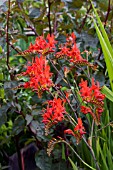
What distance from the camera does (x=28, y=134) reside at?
1.88m

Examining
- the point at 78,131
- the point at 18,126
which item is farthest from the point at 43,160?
the point at 78,131

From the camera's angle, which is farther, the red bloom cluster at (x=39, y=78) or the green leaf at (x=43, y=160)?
the green leaf at (x=43, y=160)

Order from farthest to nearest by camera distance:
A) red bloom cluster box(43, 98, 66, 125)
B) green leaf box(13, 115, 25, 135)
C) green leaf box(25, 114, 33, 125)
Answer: green leaf box(13, 115, 25, 135) → green leaf box(25, 114, 33, 125) → red bloom cluster box(43, 98, 66, 125)

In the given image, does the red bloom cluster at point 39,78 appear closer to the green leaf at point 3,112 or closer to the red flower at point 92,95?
the red flower at point 92,95

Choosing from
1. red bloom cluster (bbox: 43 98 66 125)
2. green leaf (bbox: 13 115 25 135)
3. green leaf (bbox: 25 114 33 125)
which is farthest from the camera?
green leaf (bbox: 13 115 25 135)

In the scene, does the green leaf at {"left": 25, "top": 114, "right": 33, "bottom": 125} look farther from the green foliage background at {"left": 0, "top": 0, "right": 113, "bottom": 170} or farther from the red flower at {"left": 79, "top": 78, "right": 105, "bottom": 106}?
the red flower at {"left": 79, "top": 78, "right": 105, "bottom": 106}

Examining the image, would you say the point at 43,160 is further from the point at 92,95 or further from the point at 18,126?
the point at 92,95


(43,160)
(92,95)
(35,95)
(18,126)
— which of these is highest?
(92,95)

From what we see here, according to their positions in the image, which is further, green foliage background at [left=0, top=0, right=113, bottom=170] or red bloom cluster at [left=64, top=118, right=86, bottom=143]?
green foliage background at [left=0, top=0, right=113, bottom=170]

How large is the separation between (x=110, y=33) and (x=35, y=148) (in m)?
0.62

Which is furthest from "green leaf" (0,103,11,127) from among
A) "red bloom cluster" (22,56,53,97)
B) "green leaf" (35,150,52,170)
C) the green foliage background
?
"red bloom cluster" (22,56,53,97)

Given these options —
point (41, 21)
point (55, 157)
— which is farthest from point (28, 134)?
point (41, 21)

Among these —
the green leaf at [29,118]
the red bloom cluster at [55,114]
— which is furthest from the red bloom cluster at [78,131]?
the green leaf at [29,118]

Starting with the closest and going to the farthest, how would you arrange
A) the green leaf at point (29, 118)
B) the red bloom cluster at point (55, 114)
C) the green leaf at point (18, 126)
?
the red bloom cluster at point (55, 114)
the green leaf at point (29, 118)
the green leaf at point (18, 126)
